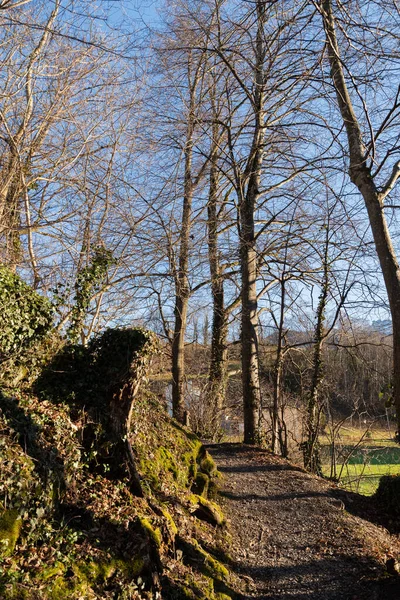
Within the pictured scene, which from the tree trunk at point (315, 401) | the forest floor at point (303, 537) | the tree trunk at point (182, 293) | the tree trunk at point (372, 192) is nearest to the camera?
the forest floor at point (303, 537)

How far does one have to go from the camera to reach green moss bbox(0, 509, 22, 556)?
131 inches

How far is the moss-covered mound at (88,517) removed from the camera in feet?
11.4

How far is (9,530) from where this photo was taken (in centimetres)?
347

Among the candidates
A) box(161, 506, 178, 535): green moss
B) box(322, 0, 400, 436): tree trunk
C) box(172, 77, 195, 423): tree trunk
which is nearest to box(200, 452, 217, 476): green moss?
box(161, 506, 178, 535): green moss

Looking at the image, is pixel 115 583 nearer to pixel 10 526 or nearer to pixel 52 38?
pixel 10 526

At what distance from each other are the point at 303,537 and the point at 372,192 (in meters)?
4.88

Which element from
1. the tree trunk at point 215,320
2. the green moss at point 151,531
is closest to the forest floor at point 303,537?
the green moss at point 151,531

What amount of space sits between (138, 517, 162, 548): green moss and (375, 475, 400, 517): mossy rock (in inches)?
179

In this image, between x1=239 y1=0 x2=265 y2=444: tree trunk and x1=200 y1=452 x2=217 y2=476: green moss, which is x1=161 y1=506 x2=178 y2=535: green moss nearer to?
x1=200 y1=452 x2=217 y2=476: green moss

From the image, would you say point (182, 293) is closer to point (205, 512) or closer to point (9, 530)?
point (205, 512)

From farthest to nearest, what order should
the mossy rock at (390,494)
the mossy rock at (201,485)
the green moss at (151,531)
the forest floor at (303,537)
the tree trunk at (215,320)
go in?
the tree trunk at (215,320) → the mossy rock at (390,494) → the mossy rock at (201,485) → the forest floor at (303,537) → the green moss at (151,531)

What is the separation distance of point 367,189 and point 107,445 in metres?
5.05

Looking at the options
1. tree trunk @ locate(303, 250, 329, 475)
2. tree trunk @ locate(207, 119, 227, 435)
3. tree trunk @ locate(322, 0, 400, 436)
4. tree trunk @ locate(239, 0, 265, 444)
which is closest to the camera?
tree trunk @ locate(322, 0, 400, 436)

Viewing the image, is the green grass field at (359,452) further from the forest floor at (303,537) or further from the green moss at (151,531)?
the green moss at (151,531)
